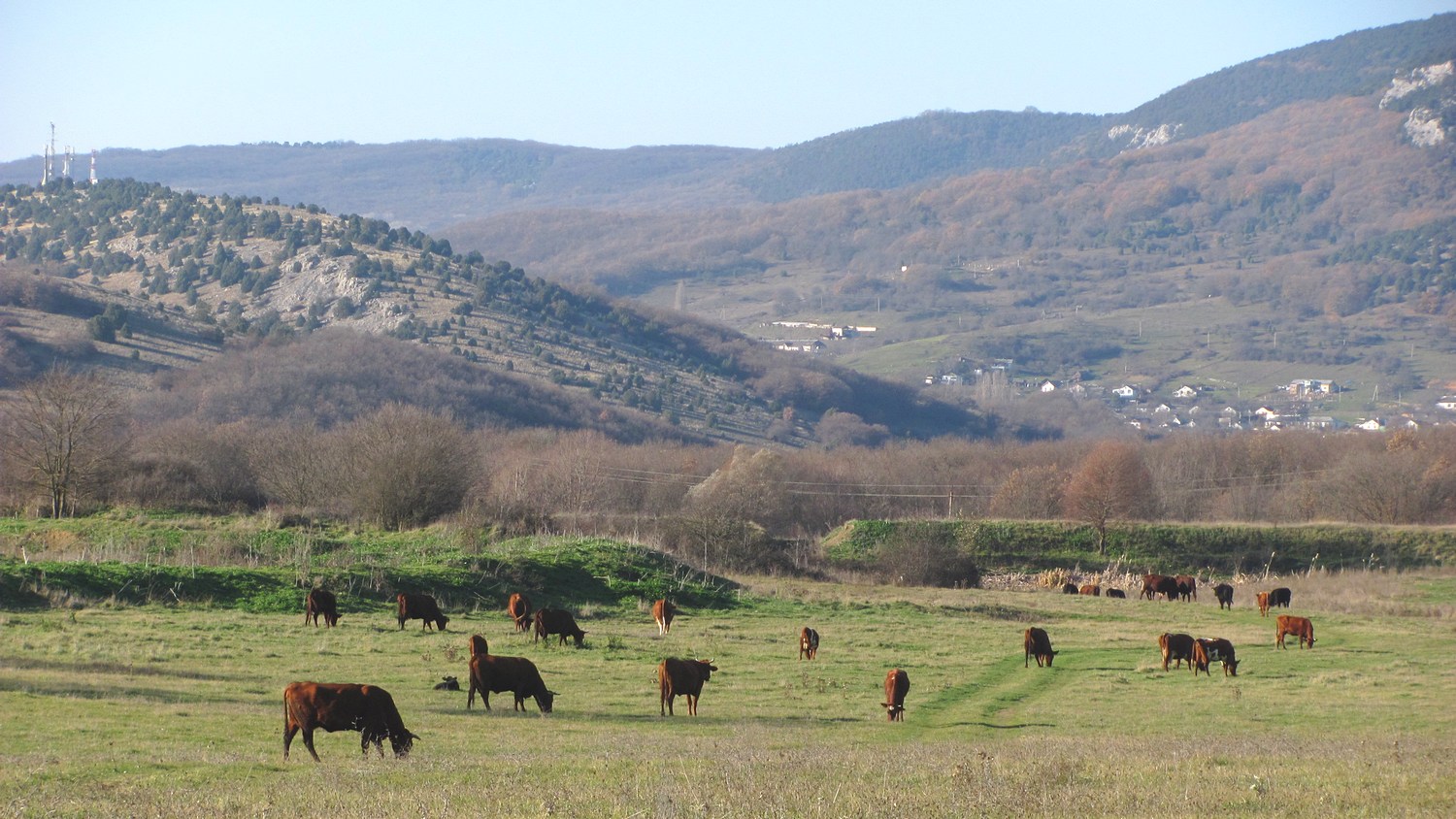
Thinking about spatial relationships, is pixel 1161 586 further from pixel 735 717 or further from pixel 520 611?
pixel 735 717

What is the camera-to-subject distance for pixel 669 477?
92125mm

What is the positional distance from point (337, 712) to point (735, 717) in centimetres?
740

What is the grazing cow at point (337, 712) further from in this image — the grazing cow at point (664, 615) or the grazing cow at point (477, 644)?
the grazing cow at point (664, 615)

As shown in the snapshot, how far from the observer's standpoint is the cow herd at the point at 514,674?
15.6 m

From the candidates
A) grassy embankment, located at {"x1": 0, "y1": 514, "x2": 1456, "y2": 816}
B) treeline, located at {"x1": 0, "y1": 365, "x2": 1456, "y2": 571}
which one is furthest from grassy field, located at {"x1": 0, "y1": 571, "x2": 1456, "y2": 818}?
treeline, located at {"x1": 0, "y1": 365, "x2": 1456, "y2": 571}

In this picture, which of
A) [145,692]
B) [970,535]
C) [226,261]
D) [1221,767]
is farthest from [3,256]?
[1221,767]

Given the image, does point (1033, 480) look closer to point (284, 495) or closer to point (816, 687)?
point (284, 495)

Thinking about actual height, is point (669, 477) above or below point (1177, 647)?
above

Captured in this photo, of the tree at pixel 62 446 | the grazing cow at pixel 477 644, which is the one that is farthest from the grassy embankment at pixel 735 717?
the tree at pixel 62 446

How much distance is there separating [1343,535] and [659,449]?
58.4m

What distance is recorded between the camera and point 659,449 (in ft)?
367

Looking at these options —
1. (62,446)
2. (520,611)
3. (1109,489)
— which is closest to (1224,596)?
(520,611)

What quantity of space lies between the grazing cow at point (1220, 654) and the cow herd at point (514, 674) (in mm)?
20

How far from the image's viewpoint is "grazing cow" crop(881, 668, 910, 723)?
21812 millimetres
